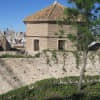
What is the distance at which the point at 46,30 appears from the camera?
21.0 meters

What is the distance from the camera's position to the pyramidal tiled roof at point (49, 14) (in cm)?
2067

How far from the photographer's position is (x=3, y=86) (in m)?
15.9

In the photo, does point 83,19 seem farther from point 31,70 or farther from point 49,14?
point 49,14

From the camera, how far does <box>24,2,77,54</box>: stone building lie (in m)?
20.7

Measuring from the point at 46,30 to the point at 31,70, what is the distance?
18.1 ft

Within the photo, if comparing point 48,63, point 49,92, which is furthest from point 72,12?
point 49,92

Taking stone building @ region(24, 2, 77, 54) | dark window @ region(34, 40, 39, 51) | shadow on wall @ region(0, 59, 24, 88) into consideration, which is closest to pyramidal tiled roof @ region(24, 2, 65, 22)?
stone building @ region(24, 2, 77, 54)

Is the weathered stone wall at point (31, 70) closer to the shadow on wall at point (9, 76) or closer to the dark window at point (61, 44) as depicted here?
the shadow on wall at point (9, 76)

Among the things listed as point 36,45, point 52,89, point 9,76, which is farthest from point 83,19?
point 36,45

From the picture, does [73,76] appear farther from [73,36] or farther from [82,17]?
[82,17]

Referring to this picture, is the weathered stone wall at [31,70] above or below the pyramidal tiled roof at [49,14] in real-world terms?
below

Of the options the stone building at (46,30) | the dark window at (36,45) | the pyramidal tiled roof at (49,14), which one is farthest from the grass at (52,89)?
the dark window at (36,45)

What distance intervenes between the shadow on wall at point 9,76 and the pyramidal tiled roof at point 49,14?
6.50 meters

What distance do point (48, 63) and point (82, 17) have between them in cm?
404
